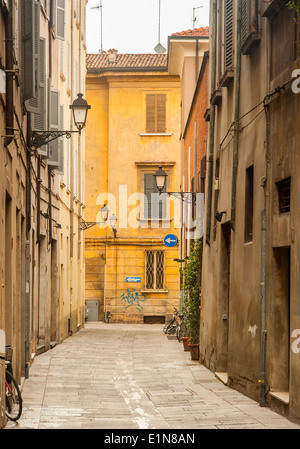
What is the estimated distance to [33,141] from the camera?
16141 mm

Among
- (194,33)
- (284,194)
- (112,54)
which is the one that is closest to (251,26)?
(284,194)

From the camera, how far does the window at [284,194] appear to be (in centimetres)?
1091

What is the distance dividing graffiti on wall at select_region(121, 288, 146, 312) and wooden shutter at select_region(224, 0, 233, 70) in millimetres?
25258

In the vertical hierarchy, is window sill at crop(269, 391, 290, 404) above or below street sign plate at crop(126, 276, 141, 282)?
below

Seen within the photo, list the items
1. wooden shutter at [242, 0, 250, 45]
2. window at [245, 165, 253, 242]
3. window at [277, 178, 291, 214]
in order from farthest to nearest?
1. window at [245, 165, 253, 242]
2. wooden shutter at [242, 0, 250, 45]
3. window at [277, 178, 291, 214]

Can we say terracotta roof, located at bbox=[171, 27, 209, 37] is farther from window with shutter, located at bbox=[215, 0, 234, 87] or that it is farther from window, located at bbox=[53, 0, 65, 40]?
window with shutter, located at bbox=[215, 0, 234, 87]

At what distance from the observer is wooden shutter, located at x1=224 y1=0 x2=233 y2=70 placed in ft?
51.6

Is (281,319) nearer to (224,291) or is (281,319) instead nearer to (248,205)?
(248,205)

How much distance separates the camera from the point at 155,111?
137 ft

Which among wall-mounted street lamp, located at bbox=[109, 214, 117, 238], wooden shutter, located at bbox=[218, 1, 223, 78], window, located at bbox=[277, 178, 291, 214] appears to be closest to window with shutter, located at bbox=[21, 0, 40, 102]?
window, located at bbox=[277, 178, 291, 214]

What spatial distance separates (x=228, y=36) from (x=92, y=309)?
26458 mm

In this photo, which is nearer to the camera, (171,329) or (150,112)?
(171,329)

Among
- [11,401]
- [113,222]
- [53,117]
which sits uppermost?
[53,117]

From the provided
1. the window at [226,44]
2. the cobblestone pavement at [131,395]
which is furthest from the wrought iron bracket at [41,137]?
the cobblestone pavement at [131,395]
